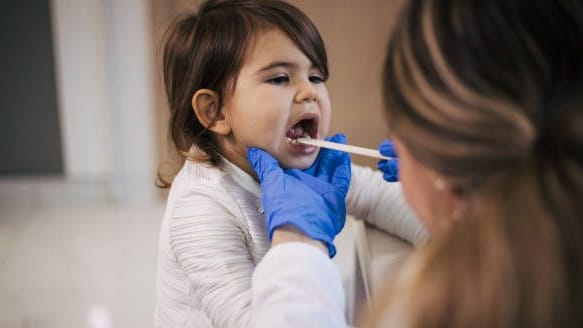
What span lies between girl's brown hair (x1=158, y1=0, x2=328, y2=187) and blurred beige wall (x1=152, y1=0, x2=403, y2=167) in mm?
1017

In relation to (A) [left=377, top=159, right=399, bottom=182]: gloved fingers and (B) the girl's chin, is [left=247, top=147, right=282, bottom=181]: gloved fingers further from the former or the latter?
(A) [left=377, top=159, right=399, bottom=182]: gloved fingers

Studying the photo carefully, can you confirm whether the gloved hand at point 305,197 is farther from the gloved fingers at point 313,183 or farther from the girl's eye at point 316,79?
the girl's eye at point 316,79

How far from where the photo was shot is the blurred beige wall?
1968 millimetres

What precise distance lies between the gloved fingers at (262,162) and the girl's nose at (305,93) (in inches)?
4.1

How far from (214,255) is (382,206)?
0.35 m

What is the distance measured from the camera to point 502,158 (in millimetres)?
373

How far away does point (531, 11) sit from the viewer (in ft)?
1.28

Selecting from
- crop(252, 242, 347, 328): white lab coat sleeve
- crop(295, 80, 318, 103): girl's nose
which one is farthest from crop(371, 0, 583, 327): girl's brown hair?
crop(295, 80, 318, 103): girl's nose

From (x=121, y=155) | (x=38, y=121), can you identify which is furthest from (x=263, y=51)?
(x=38, y=121)

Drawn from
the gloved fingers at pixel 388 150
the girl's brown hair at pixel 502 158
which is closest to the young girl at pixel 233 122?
the gloved fingers at pixel 388 150

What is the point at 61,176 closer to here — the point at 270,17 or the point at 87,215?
the point at 87,215

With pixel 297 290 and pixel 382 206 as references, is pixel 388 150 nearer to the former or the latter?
pixel 382 206

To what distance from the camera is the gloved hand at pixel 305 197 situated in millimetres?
649

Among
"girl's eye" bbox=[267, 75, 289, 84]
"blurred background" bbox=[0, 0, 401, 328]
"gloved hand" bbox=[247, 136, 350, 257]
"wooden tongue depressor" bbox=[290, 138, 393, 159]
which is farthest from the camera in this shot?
"blurred background" bbox=[0, 0, 401, 328]
